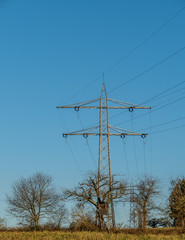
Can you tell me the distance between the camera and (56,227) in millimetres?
35750

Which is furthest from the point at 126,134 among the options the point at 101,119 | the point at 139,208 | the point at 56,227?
the point at 139,208

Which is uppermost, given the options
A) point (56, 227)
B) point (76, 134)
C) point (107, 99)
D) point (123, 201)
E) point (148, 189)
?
point (107, 99)

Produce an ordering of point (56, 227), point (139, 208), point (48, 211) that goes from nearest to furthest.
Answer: point (56, 227)
point (139, 208)
point (48, 211)

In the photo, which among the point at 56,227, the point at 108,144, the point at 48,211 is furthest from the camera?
the point at 48,211

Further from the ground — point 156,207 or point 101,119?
point 101,119

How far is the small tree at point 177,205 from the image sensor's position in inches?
1751

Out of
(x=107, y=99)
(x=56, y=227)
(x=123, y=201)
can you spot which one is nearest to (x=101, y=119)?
(x=107, y=99)

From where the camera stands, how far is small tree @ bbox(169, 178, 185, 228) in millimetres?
44487

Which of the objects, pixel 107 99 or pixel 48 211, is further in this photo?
pixel 48 211

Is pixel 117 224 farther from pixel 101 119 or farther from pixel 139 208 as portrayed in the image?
pixel 139 208

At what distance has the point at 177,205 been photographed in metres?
46.6

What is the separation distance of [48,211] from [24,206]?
3499 mm

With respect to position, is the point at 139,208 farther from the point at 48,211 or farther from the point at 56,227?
the point at 56,227

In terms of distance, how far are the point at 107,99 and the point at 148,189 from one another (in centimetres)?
2123
